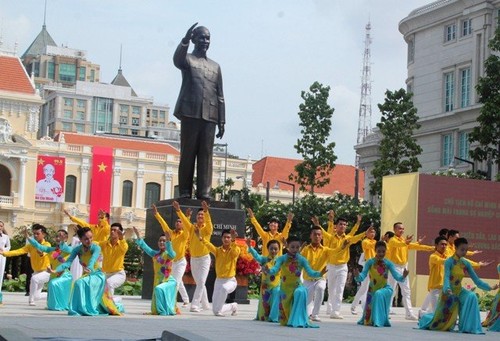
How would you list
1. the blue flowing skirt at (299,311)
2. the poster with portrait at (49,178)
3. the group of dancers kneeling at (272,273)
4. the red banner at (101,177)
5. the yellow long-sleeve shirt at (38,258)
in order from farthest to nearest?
1. the poster with portrait at (49,178)
2. the red banner at (101,177)
3. the yellow long-sleeve shirt at (38,258)
4. the group of dancers kneeling at (272,273)
5. the blue flowing skirt at (299,311)

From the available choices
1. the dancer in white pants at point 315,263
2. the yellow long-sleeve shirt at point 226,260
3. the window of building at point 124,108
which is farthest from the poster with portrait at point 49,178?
the dancer in white pants at point 315,263

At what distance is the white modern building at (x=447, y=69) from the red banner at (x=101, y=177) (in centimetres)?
2894

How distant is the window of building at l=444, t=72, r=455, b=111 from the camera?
57.6m

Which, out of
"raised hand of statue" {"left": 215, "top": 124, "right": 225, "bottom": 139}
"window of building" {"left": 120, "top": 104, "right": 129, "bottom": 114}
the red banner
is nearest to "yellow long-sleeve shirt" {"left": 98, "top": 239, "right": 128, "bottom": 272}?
"raised hand of statue" {"left": 215, "top": 124, "right": 225, "bottom": 139}

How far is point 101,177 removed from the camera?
87.2 m

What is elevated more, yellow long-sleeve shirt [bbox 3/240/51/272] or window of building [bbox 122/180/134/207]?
window of building [bbox 122/180/134/207]

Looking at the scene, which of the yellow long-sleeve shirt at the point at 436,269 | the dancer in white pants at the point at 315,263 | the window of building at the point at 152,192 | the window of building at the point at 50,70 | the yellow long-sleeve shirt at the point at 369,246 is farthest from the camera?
the window of building at the point at 50,70

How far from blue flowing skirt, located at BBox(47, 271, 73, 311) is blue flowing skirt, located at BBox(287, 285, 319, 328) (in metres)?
4.08

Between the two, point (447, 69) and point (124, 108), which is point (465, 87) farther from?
point (124, 108)

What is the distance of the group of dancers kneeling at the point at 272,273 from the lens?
51.7 feet

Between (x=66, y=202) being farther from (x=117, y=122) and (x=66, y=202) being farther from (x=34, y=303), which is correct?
(x=34, y=303)

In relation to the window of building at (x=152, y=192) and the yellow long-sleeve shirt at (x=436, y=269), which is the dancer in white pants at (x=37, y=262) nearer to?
the yellow long-sleeve shirt at (x=436, y=269)

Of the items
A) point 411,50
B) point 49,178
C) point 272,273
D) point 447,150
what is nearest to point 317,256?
point 272,273

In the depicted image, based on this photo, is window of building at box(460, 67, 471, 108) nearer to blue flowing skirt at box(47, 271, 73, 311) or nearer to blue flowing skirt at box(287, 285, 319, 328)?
blue flowing skirt at box(47, 271, 73, 311)
